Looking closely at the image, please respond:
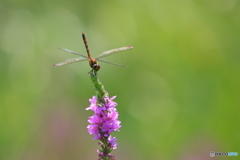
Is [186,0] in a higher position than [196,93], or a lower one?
higher

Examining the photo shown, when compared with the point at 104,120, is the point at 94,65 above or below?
above

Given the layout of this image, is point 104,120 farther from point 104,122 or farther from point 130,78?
point 130,78

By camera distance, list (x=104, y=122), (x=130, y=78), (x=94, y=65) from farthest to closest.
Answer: (x=130, y=78), (x=94, y=65), (x=104, y=122)

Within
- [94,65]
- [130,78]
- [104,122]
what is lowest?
[104,122]

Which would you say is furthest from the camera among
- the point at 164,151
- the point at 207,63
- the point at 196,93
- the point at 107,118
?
the point at 207,63

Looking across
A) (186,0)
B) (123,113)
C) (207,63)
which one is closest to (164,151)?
(123,113)

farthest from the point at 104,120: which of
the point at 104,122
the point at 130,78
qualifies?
the point at 130,78

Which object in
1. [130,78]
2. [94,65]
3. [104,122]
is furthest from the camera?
[130,78]

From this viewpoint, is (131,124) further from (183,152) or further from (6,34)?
(6,34)
